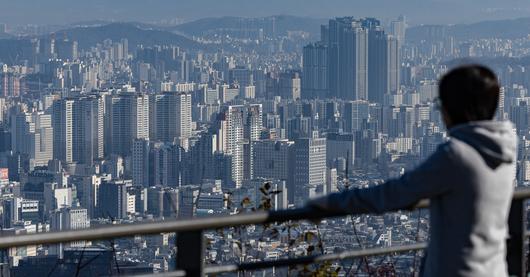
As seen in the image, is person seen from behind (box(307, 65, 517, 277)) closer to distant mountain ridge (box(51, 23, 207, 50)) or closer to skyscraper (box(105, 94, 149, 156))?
skyscraper (box(105, 94, 149, 156))

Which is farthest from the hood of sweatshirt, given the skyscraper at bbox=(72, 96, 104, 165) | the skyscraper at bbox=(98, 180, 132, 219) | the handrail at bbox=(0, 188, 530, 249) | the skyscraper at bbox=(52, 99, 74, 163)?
the skyscraper at bbox=(52, 99, 74, 163)

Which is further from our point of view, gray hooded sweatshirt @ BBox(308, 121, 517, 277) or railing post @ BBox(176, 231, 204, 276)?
railing post @ BBox(176, 231, 204, 276)

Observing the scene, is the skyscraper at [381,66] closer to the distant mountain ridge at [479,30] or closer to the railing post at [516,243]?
the distant mountain ridge at [479,30]

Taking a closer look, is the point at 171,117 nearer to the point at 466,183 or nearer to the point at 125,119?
the point at 125,119

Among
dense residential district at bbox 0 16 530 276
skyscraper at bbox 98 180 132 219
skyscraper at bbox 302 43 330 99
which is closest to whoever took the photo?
dense residential district at bbox 0 16 530 276

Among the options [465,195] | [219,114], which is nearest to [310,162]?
[219,114]

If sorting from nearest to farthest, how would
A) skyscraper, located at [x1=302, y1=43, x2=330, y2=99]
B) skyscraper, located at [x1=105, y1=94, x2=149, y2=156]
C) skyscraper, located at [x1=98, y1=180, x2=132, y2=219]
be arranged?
skyscraper, located at [x1=98, y1=180, x2=132, y2=219]
skyscraper, located at [x1=105, y1=94, x2=149, y2=156]
skyscraper, located at [x1=302, y1=43, x2=330, y2=99]

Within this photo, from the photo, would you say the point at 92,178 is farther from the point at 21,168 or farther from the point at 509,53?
the point at 509,53
